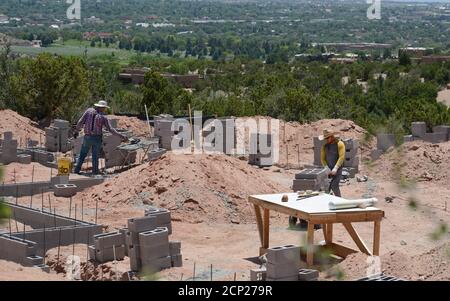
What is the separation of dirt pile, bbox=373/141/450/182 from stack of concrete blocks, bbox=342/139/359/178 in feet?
1.30

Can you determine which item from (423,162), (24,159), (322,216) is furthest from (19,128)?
(322,216)

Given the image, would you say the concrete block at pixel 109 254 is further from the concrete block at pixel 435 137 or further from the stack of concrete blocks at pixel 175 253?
the concrete block at pixel 435 137

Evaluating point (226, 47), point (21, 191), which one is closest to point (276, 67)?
point (226, 47)

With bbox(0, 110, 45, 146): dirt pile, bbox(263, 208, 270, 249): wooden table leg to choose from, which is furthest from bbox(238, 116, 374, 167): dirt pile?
bbox(263, 208, 270, 249): wooden table leg

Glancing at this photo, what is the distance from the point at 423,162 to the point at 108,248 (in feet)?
28.7

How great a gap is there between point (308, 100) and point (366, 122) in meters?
1.83

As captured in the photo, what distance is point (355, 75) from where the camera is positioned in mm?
68312

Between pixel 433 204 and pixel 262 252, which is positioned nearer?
pixel 262 252

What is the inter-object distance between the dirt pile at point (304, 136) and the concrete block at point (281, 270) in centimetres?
1066

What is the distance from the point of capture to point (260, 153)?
1888 cm

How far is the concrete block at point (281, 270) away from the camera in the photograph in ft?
30.9

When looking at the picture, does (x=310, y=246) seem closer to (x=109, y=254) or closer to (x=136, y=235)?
(x=136, y=235)
